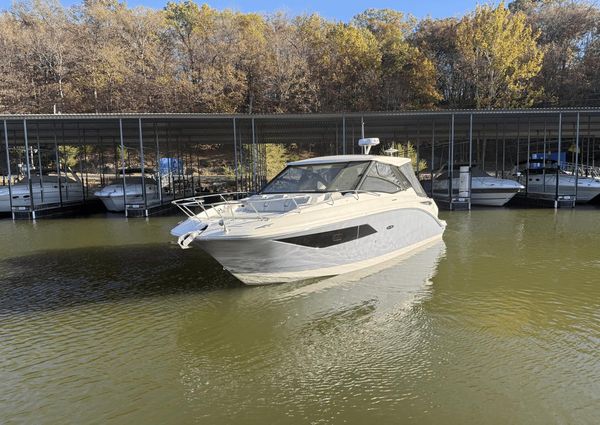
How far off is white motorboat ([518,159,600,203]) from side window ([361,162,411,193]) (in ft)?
29.9

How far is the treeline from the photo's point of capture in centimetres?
2875

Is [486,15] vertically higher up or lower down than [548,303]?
higher up

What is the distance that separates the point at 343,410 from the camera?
321 centimetres

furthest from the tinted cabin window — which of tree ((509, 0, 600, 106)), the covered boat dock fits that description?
tree ((509, 0, 600, 106))

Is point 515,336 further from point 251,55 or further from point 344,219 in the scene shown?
point 251,55

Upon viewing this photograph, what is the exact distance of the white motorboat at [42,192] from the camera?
14.3 m

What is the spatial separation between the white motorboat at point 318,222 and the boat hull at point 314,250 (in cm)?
1

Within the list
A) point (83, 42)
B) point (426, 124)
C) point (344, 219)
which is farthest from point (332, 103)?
point (344, 219)

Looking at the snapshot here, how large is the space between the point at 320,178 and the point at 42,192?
11.9 m

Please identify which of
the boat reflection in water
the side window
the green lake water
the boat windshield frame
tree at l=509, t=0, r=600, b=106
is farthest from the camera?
tree at l=509, t=0, r=600, b=106

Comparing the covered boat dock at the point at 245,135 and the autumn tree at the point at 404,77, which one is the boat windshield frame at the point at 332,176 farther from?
the autumn tree at the point at 404,77

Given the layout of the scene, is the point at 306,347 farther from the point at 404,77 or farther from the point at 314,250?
the point at 404,77

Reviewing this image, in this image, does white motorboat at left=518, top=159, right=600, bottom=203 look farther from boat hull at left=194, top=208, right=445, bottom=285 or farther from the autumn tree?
the autumn tree

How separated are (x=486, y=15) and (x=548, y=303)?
90.2ft
